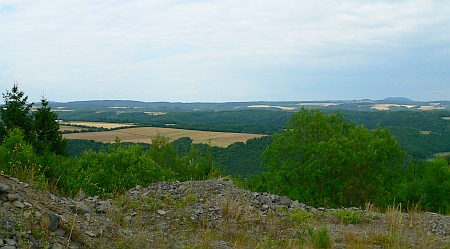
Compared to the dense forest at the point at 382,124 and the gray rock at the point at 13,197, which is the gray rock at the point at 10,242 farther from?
the dense forest at the point at 382,124

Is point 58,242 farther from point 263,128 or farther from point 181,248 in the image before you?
point 263,128

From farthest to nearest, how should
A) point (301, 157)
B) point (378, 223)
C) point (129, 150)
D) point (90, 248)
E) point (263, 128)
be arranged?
point (263, 128), point (301, 157), point (129, 150), point (378, 223), point (90, 248)

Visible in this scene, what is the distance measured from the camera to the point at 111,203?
A: 27.3 ft

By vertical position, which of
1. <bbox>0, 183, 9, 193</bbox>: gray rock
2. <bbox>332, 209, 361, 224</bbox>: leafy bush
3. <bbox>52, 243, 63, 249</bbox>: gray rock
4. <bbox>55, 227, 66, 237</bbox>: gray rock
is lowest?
<bbox>332, 209, 361, 224</bbox>: leafy bush

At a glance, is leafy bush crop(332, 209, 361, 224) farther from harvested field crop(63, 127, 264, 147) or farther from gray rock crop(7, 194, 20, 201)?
harvested field crop(63, 127, 264, 147)

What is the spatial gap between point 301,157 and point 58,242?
75.2 feet

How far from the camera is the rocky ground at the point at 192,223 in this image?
212 inches

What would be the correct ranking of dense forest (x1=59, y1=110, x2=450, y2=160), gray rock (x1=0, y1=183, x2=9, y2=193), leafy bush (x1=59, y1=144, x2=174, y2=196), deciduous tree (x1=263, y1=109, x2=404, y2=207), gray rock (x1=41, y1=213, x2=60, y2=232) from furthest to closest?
dense forest (x1=59, y1=110, x2=450, y2=160)
deciduous tree (x1=263, y1=109, x2=404, y2=207)
leafy bush (x1=59, y1=144, x2=174, y2=196)
gray rock (x1=0, y1=183, x2=9, y2=193)
gray rock (x1=41, y1=213, x2=60, y2=232)

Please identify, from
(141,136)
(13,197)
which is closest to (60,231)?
(13,197)

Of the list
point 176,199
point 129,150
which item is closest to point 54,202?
point 176,199

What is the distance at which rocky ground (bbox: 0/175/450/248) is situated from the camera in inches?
212

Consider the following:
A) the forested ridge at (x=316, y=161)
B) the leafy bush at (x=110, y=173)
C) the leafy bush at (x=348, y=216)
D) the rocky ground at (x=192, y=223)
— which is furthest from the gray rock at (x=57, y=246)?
the forested ridge at (x=316, y=161)

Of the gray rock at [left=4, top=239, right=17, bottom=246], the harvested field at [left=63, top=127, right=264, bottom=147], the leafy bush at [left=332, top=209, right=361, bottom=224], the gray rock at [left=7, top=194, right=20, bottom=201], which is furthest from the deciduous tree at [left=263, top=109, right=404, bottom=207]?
the gray rock at [left=4, top=239, right=17, bottom=246]

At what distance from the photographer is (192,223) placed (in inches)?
295
